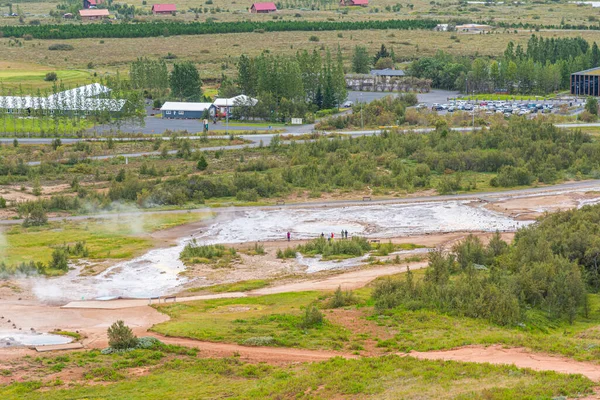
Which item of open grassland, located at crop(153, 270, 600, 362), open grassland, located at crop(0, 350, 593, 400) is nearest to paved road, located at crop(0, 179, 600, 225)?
Answer: open grassland, located at crop(153, 270, 600, 362)

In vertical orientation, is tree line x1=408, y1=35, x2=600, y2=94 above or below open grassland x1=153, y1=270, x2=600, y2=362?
above

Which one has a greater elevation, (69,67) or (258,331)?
(69,67)

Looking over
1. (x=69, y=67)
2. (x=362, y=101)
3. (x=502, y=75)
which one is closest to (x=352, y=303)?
(x=362, y=101)

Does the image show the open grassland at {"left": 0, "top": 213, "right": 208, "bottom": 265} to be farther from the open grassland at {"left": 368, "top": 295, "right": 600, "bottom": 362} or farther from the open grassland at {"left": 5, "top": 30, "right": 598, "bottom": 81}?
the open grassland at {"left": 5, "top": 30, "right": 598, "bottom": 81}

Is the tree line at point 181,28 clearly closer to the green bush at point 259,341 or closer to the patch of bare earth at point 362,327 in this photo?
the patch of bare earth at point 362,327

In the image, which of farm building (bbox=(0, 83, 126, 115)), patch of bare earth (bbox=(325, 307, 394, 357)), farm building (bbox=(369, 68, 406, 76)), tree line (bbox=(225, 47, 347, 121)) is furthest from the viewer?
farm building (bbox=(369, 68, 406, 76))

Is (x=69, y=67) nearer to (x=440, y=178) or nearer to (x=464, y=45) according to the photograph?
(x=464, y=45)

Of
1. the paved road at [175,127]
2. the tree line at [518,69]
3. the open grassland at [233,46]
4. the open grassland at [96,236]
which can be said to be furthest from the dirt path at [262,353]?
the open grassland at [233,46]
